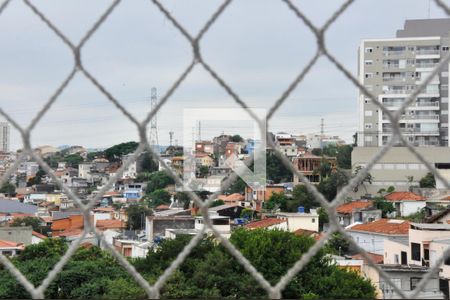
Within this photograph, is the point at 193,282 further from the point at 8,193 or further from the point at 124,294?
the point at 8,193

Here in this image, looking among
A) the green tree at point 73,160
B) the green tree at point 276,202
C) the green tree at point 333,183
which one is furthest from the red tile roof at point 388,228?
the green tree at point 73,160

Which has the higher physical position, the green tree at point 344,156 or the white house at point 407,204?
the green tree at point 344,156

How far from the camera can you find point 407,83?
42.6ft

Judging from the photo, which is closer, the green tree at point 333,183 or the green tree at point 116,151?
the green tree at point 333,183

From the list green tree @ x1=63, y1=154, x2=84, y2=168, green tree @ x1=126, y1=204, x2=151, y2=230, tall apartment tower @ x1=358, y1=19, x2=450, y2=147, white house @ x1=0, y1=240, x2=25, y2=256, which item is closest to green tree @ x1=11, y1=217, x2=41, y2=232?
green tree @ x1=126, y1=204, x2=151, y2=230

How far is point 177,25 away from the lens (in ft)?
1.54

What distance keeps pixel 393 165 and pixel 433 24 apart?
4226mm

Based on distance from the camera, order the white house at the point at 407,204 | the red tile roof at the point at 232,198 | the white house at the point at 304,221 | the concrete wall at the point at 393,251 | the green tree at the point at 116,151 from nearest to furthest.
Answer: the concrete wall at the point at 393,251 → the white house at the point at 304,221 → the white house at the point at 407,204 → the red tile roof at the point at 232,198 → the green tree at the point at 116,151

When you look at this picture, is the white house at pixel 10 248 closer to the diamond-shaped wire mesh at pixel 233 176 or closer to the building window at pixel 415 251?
the building window at pixel 415 251

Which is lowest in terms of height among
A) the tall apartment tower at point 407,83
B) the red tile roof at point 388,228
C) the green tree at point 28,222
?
the green tree at point 28,222

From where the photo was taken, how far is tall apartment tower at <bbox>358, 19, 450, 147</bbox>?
1281cm

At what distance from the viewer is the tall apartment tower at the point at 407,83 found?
12809 millimetres

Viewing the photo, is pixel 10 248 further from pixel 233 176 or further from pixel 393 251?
pixel 233 176

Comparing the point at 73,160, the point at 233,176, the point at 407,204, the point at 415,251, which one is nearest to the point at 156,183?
the point at 73,160
